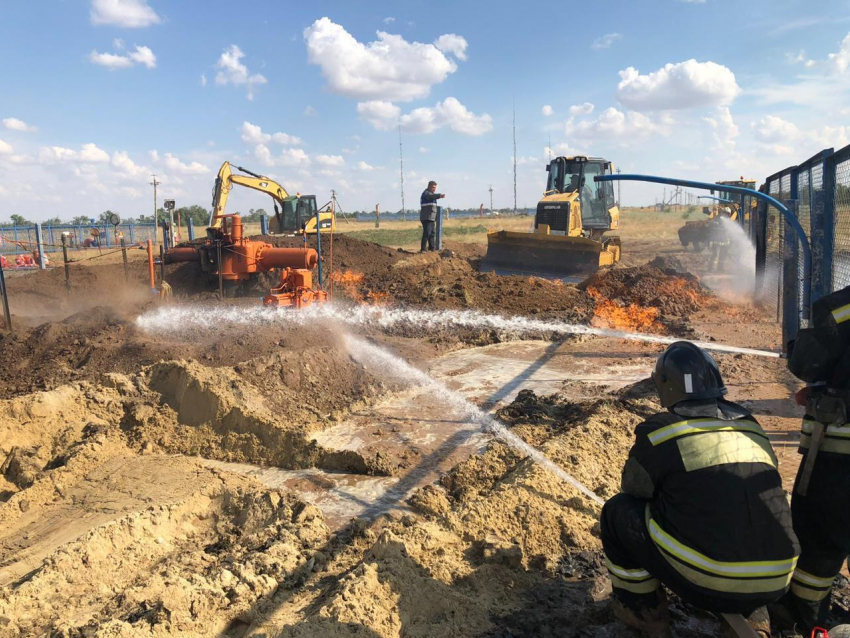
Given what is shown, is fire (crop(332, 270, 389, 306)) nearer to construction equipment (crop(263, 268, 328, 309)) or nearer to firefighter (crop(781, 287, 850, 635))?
construction equipment (crop(263, 268, 328, 309))

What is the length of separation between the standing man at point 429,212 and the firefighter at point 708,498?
1599 cm

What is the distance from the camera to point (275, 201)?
21062mm

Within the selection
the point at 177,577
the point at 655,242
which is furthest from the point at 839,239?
the point at 655,242

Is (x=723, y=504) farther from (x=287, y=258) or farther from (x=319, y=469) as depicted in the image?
(x=287, y=258)

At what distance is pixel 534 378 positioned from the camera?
28.0 ft

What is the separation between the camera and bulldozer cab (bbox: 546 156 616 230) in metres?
18.1

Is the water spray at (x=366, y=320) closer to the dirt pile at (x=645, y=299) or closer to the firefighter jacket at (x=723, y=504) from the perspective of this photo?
the dirt pile at (x=645, y=299)

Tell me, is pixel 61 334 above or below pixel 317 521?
above

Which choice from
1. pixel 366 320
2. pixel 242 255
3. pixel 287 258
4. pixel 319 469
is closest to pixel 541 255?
pixel 366 320

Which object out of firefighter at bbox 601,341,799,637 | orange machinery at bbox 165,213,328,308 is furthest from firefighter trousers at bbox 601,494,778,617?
orange machinery at bbox 165,213,328,308

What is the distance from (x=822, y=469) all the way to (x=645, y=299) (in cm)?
1022

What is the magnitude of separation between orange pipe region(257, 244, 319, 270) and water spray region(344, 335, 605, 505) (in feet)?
10.5

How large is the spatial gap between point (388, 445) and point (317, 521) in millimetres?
1804

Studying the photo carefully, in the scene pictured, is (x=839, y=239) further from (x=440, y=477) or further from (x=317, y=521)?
(x=317, y=521)
